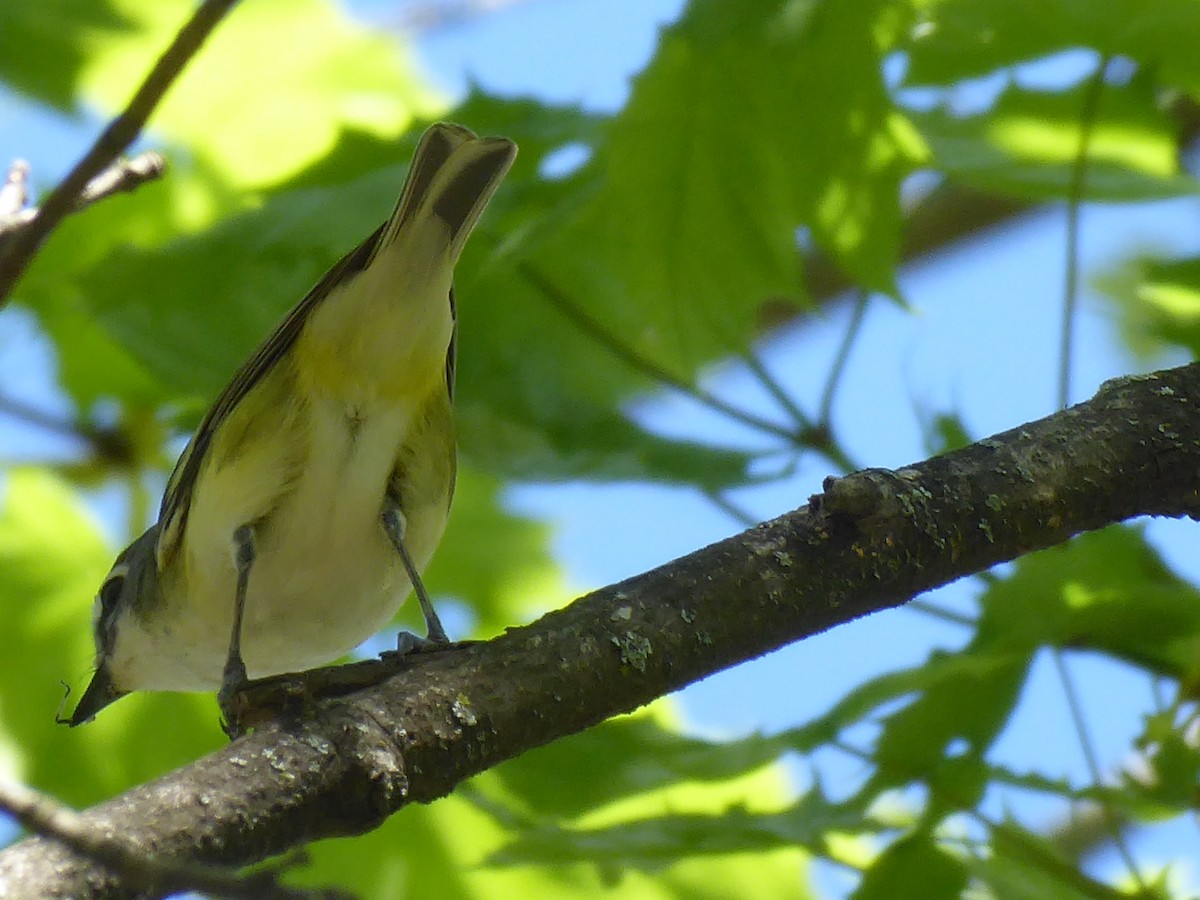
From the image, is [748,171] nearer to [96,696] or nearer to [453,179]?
[453,179]

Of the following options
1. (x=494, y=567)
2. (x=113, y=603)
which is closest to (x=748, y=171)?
(x=494, y=567)

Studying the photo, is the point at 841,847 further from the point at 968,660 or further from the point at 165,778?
the point at 165,778

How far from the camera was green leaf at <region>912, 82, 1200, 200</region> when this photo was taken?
102 inches

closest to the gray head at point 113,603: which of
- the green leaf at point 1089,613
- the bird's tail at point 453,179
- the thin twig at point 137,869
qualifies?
Result: the bird's tail at point 453,179

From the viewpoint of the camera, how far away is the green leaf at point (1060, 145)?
258 centimetres

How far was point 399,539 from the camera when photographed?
2949mm

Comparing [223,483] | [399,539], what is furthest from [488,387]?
[223,483]

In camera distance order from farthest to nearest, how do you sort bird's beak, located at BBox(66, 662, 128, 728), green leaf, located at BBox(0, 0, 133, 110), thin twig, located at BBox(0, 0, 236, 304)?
bird's beak, located at BBox(66, 662, 128, 728) < green leaf, located at BBox(0, 0, 133, 110) < thin twig, located at BBox(0, 0, 236, 304)

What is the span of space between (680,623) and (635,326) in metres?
1.24

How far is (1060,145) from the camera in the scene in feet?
8.80

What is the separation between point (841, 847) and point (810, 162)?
129cm

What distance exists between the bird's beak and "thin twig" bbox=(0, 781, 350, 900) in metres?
2.54

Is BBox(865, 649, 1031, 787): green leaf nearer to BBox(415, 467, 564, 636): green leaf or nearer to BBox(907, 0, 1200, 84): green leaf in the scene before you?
BBox(907, 0, 1200, 84): green leaf

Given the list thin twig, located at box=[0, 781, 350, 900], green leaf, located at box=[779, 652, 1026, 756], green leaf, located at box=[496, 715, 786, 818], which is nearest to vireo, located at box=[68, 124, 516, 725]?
green leaf, located at box=[496, 715, 786, 818]
